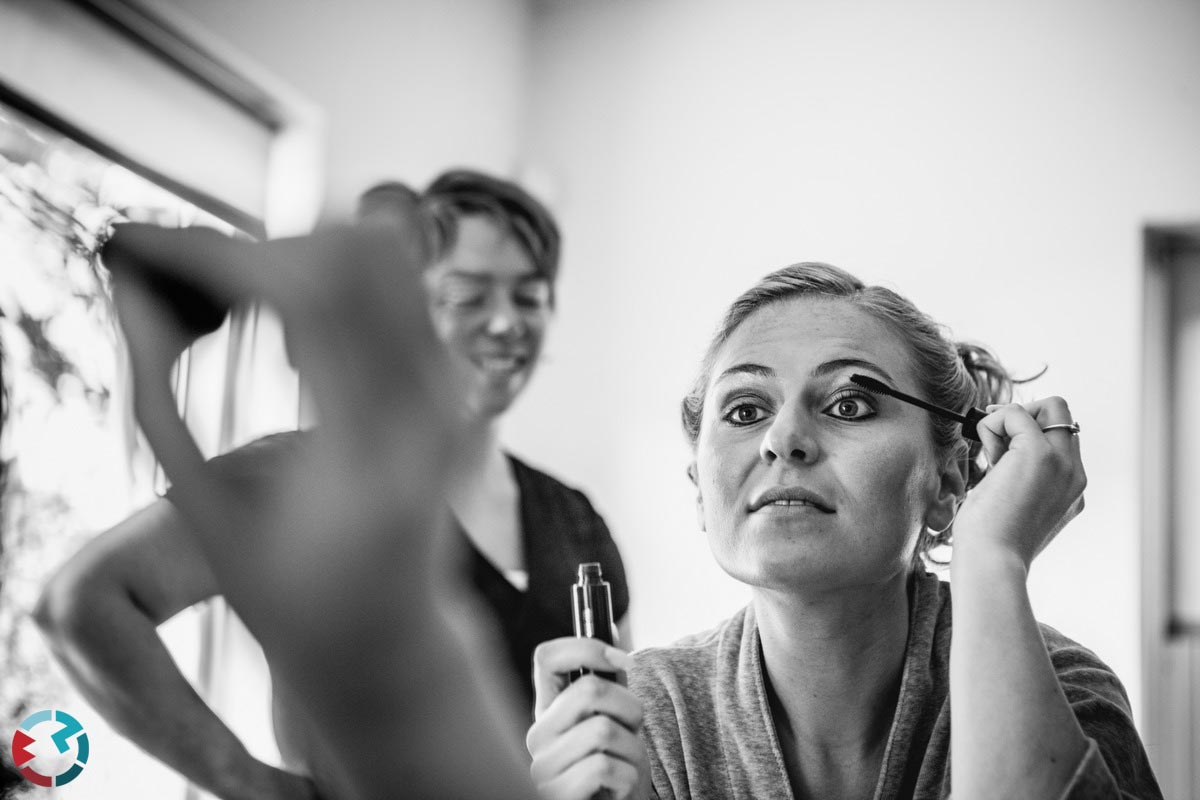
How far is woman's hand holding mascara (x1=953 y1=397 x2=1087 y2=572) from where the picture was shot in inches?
23.2

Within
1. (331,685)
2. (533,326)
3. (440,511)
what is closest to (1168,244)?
(533,326)

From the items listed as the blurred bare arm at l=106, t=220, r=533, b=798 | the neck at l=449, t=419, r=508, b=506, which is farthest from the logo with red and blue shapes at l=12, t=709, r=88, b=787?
the neck at l=449, t=419, r=508, b=506

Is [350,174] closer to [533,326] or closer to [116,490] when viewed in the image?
[533,326]

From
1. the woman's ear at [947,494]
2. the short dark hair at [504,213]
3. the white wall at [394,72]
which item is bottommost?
the woman's ear at [947,494]

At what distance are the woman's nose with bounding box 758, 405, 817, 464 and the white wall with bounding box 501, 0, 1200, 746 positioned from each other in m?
0.94

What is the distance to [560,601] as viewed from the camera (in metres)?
0.99

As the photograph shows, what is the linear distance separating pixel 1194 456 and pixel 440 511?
4.74ft

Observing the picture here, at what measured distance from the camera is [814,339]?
704 millimetres

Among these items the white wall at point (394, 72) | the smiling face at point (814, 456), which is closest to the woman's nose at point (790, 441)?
the smiling face at point (814, 456)

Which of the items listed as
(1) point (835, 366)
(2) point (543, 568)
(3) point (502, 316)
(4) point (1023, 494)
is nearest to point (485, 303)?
(3) point (502, 316)

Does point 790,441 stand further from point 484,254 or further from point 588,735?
point 484,254

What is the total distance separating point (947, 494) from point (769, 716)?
0.66 ft

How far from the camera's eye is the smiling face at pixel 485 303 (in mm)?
1171

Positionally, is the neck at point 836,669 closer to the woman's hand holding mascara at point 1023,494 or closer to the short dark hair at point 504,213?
the woman's hand holding mascara at point 1023,494
